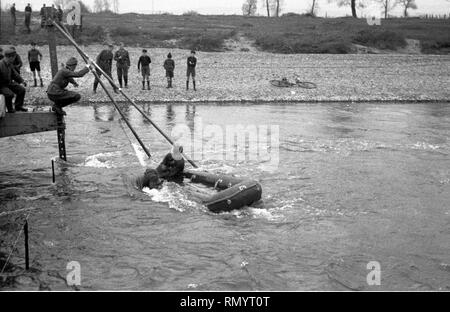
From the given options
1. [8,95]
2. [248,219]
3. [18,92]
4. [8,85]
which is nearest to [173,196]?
[248,219]

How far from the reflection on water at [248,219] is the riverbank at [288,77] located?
9.01 meters

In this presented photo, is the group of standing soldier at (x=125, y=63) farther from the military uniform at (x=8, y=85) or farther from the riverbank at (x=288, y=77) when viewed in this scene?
the military uniform at (x=8, y=85)

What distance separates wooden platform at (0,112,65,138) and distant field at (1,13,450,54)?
1068 inches

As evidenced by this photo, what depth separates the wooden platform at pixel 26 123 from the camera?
13.7 metres

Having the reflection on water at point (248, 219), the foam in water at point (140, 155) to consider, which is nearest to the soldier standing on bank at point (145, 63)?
the reflection on water at point (248, 219)

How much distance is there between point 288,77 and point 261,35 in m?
13.6

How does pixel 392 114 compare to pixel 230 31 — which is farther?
pixel 230 31

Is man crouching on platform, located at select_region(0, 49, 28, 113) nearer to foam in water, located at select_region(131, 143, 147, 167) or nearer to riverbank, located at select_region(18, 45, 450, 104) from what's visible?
foam in water, located at select_region(131, 143, 147, 167)

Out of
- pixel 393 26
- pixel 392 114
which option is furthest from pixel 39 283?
pixel 393 26

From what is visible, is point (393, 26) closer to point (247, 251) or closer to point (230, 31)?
point (230, 31)

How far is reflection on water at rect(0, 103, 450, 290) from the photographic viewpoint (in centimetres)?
905

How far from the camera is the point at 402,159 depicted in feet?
55.4

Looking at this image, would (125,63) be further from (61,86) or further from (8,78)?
(8,78)
